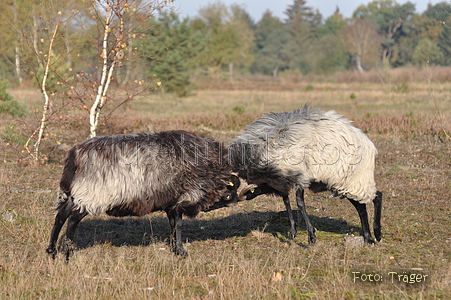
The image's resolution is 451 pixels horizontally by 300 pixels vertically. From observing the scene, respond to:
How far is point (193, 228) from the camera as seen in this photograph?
8.22 m

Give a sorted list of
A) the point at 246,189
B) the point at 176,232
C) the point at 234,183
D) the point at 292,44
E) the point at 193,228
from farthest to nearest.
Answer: the point at 292,44 → the point at 193,228 → the point at 234,183 → the point at 246,189 → the point at 176,232

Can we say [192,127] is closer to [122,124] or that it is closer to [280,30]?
[122,124]

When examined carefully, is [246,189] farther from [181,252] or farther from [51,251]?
[51,251]

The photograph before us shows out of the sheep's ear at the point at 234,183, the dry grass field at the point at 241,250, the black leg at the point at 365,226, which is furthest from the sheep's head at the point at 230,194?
the black leg at the point at 365,226

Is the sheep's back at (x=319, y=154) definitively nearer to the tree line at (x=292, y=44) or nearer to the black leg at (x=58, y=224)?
the black leg at (x=58, y=224)

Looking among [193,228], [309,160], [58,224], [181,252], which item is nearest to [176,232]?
[181,252]

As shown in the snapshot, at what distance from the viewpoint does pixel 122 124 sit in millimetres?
16969

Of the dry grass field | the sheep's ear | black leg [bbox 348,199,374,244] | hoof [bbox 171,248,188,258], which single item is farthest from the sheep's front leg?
black leg [bbox 348,199,374,244]

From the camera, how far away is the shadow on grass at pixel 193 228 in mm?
7570

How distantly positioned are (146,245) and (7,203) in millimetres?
3151

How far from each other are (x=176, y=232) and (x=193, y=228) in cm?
Result: 140

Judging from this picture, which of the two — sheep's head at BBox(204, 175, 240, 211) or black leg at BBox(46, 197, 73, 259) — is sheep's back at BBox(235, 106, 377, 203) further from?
black leg at BBox(46, 197, 73, 259)

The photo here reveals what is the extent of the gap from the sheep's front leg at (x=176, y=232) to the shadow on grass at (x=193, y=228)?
0.44 metres

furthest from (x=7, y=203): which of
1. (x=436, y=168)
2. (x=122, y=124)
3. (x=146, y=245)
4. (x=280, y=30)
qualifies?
(x=280, y=30)
